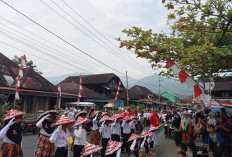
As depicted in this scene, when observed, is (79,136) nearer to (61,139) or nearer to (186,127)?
(61,139)

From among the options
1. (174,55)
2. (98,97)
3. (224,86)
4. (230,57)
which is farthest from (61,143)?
(224,86)

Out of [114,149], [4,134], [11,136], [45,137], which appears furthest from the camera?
[45,137]

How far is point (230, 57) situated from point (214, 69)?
140 cm

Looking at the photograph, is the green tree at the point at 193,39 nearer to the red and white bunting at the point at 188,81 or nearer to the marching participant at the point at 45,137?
the red and white bunting at the point at 188,81

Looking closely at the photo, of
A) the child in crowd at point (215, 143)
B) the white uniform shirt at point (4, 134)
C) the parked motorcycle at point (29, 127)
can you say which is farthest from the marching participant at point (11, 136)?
the parked motorcycle at point (29, 127)

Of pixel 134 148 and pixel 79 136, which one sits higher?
pixel 79 136

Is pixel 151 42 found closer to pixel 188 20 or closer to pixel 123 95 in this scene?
pixel 188 20

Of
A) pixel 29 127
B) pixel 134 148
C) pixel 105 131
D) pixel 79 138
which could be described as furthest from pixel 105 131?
pixel 29 127

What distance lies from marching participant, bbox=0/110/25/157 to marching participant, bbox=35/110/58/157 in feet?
1.93

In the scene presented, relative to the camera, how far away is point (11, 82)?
1722 cm

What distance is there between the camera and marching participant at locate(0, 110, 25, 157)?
17.1 ft

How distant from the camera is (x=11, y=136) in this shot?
17.5 feet

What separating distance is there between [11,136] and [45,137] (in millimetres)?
1021

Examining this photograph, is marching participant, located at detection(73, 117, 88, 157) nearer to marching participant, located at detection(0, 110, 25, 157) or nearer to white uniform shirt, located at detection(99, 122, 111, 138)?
white uniform shirt, located at detection(99, 122, 111, 138)
